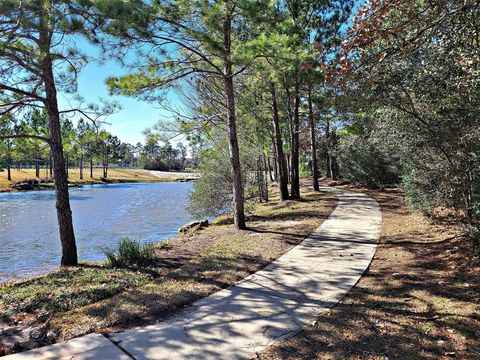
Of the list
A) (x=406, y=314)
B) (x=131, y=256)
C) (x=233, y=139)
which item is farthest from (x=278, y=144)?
(x=406, y=314)

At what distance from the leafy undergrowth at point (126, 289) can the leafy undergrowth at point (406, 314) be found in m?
1.68

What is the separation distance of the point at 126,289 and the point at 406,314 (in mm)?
3593

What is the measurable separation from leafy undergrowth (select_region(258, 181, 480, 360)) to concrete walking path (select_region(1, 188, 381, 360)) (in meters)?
0.21

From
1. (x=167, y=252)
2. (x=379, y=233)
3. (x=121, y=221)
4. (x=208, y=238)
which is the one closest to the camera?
(x=167, y=252)

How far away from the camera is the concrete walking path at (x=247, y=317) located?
310cm

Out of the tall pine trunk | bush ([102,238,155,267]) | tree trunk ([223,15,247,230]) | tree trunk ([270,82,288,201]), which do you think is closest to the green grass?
bush ([102,238,155,267])

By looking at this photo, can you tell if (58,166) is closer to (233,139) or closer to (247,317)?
(233,139)

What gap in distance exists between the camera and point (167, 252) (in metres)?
7.31

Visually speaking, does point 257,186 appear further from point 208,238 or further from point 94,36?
point 94,36

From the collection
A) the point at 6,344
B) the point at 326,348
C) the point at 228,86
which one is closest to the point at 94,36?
the point at 228,86

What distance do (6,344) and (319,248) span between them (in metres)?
5.14

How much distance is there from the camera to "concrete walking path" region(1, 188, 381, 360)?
10.2 ft

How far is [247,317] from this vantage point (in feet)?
12.3

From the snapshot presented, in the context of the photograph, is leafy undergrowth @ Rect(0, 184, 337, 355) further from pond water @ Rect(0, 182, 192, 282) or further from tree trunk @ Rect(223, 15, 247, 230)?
pond water @ Rect(0, 182, 192, 282)
